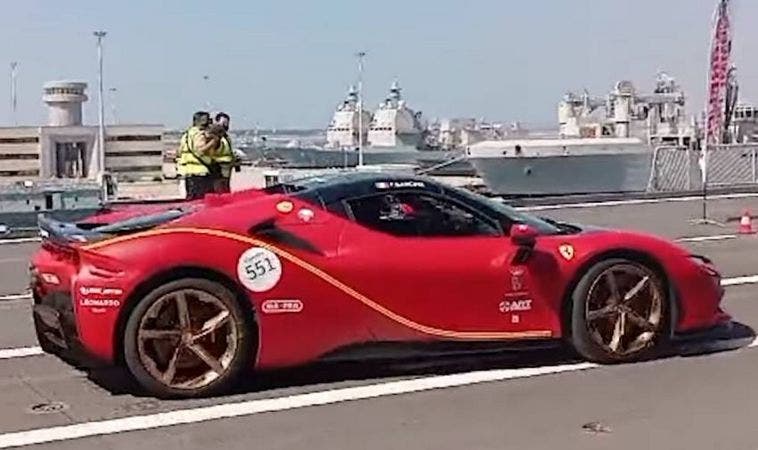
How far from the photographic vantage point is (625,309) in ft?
24.8

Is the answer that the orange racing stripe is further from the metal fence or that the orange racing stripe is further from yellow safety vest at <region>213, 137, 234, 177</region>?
the metal fence

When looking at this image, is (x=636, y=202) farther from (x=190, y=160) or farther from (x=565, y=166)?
(x=565, y=166)

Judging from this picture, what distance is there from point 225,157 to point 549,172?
31.5 metres

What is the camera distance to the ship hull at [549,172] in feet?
145

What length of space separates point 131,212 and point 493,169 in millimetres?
37187

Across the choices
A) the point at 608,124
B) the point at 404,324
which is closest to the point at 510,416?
the point at 404,324

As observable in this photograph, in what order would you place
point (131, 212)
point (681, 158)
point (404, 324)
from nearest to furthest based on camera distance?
point (404, 324), point (131, 212), point (681, 158)

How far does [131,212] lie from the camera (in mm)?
8102

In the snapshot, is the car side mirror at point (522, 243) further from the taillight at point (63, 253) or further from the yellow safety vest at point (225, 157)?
the yellow safety vest at point (225, 157)

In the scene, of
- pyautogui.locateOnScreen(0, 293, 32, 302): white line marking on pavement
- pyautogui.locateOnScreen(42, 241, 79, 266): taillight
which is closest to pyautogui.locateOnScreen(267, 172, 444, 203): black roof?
pyautogui.locateOnScreen(42, 241, 79, 266): taillight

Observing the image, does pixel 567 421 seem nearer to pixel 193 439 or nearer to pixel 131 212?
pixel 193 439

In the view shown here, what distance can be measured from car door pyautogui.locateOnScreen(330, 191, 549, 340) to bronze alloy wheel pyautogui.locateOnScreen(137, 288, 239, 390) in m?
0.79

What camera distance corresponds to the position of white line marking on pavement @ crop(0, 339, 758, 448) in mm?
6012

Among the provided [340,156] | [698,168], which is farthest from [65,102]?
[698,168]
